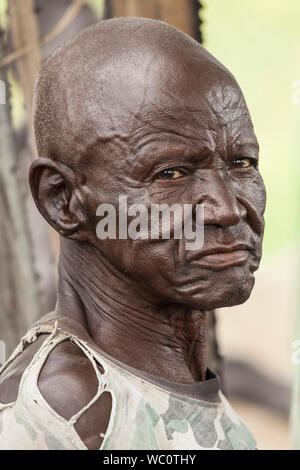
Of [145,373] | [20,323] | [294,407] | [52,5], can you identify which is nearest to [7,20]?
[52,5]

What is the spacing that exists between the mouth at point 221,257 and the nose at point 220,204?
0.07 metres

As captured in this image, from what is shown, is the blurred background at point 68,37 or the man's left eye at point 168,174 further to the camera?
the blurred background at point 68,37

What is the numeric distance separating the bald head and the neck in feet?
1.04

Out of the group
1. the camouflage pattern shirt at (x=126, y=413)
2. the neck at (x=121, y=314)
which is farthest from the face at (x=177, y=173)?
the camouflage pattern shirt at (x=126, y=413)

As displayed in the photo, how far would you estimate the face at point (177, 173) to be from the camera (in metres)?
2.41

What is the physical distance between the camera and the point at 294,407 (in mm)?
4891

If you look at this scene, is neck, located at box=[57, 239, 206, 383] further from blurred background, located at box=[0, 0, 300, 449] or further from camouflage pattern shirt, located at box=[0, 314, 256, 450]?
blurred background, located at box=[0, 0, 300, 449]

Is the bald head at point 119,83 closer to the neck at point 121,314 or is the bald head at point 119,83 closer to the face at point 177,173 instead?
the face at point 177,173

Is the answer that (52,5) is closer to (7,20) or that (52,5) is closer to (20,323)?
(7,20)

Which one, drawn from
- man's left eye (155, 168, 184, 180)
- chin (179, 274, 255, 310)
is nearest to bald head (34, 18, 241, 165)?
man's left eye (155, 168, 184, 180)

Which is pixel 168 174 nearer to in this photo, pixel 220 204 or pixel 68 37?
pixel 220 204

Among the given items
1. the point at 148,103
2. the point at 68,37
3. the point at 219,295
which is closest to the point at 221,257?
the point at 219,295

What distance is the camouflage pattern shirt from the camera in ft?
7.38

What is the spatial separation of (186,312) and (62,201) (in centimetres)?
46
